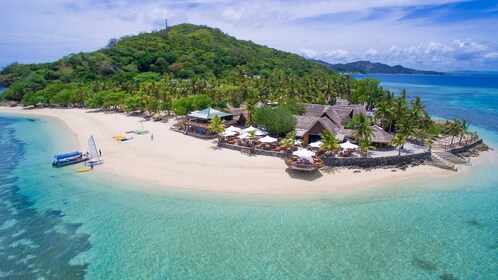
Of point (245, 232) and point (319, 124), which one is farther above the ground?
point (319, 124)

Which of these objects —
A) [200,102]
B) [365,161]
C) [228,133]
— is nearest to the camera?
[365,161]

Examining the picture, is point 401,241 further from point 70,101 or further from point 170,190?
point 70,101

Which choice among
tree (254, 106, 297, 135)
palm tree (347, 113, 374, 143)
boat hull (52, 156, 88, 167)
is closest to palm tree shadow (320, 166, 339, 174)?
palm tree (347, 113, 374, 143)

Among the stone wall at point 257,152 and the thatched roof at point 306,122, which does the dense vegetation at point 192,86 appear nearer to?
the thatched roof at point 306,122

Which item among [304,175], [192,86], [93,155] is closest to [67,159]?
[93,155]

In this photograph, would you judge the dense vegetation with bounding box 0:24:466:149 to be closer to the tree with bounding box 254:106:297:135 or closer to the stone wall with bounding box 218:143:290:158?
the tree with bounding box 254:106:297:135

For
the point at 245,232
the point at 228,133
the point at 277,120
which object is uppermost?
the point at 277,120

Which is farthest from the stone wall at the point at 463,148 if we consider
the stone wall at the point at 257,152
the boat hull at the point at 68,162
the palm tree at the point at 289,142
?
the boat hull at the point at 68,162

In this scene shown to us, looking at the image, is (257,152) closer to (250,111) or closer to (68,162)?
(250,111)
